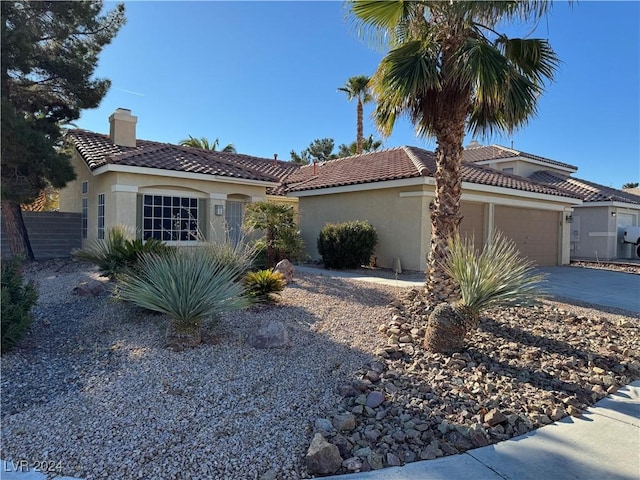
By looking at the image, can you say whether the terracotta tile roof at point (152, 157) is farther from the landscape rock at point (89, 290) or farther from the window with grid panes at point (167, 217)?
the landscape rock at point (89, 290)

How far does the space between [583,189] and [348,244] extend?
1982 cm

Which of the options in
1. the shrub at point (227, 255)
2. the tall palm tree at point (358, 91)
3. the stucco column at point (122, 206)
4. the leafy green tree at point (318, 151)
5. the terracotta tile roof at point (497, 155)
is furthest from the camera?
the leafy green tree at point (318, 151)

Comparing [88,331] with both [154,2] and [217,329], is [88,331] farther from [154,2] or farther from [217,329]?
[154,2]

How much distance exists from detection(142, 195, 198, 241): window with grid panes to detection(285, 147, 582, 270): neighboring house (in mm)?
5288

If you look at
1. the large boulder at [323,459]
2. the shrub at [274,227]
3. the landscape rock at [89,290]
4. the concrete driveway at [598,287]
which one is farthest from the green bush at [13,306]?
the concrete driveway at [598,287]

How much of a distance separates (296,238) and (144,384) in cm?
876

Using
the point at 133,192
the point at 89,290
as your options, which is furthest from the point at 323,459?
the point at 133,192

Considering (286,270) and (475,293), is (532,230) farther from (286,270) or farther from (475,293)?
(475,293)

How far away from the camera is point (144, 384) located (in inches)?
192

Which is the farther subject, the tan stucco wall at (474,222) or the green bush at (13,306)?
the tan stucco wall at (474,222)

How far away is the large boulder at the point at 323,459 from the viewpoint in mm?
3607

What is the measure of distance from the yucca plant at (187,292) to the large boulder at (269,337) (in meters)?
0.52

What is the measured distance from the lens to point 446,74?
28.2 feet

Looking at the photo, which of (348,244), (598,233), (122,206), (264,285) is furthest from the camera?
(598,233)
